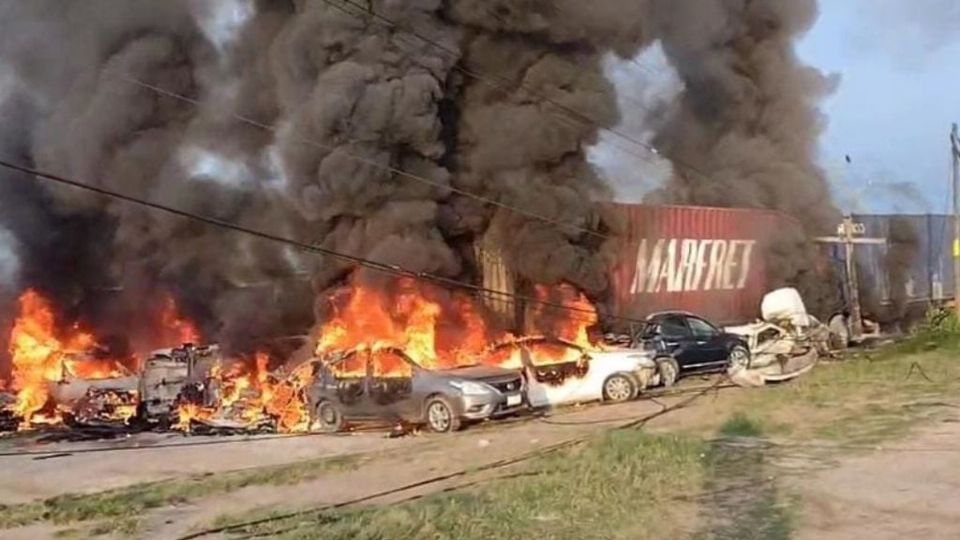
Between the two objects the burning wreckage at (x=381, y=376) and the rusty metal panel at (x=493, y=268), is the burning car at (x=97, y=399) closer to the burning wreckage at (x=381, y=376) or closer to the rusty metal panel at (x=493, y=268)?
the burning wreckage at (x=381, y=376)

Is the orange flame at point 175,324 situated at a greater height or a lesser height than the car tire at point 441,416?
greater

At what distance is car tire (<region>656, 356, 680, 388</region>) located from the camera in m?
21.4

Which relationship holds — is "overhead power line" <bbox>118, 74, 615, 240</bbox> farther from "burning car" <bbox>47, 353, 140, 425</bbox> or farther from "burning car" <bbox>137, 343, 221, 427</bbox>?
"burning car" <bbox>47, 353, 140, 425</bbox>

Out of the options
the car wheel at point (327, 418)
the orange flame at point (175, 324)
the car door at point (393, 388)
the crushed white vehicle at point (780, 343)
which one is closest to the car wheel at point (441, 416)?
the car door at point (393, 388)

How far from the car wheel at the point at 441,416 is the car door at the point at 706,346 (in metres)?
8.07

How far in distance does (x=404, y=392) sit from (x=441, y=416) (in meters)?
0.71

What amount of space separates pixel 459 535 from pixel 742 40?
3117cm

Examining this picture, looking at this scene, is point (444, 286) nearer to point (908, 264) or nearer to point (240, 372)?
point (240, 372)

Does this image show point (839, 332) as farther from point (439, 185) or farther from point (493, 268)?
point (439, 185)

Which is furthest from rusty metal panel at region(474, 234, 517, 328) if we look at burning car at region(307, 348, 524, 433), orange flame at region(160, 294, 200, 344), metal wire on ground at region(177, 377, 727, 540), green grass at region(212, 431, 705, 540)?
green grass at region(212, 431, 705, 540)

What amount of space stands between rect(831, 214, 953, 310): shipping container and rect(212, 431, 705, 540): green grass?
2111 centimetres

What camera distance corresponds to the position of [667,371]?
2167cm

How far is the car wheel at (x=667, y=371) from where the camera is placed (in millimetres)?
Answer: 21453

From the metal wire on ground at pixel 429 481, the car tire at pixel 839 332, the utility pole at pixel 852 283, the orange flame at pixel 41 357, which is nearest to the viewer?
the metal wire on ground at pixel 429 481
